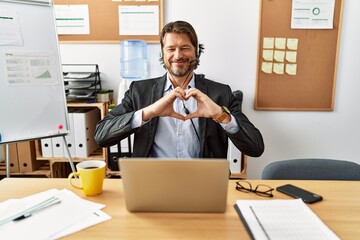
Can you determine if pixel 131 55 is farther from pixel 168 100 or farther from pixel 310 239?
pixel 310 239

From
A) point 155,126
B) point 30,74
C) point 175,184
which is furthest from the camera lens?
point 30,74

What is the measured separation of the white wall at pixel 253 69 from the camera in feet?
8.19

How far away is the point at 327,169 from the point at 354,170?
4.6 inches

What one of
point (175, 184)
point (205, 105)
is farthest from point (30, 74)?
point (175, 184)

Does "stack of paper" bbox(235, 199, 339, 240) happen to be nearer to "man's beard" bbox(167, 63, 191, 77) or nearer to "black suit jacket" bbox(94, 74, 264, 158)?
"black suit jacket" bbox(94, 74, 264, 158)

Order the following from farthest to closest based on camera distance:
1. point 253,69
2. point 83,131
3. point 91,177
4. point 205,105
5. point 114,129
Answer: point 253,69 → point 83,131 → point 114,129 → point 205,105 → point 91,177

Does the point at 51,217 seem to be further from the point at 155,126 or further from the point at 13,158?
the point at 13,158

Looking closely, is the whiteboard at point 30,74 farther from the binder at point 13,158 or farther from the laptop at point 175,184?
the laptop at point 175,184

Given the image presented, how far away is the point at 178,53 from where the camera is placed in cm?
153

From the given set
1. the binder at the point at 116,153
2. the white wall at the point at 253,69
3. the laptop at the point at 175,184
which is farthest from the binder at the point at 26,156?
the laptop at the point at 175,184

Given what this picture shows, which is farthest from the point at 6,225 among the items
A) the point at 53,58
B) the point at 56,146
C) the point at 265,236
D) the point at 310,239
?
the point at 56,146

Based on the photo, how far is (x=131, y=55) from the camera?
2.62 m

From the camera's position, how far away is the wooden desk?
2.72 ft

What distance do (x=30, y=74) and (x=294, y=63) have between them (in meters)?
2.01
